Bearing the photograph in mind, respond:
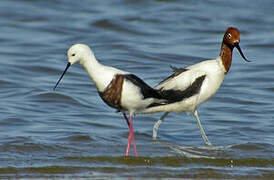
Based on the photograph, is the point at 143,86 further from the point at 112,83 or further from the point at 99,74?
the point at 99,74

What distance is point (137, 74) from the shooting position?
1488 cm

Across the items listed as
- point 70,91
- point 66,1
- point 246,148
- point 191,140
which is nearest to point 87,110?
point 70,91

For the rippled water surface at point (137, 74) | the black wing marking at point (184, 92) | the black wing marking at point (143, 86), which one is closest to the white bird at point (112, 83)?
the black wing marking at point (143, 86)

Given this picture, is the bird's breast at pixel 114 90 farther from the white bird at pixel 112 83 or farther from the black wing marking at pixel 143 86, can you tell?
the black wing marking at pixel 143 86

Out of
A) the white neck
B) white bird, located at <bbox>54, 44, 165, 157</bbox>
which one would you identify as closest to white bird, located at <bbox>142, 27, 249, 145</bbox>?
white bird, located at <bbox>54, 44, 165, 157</bbox>

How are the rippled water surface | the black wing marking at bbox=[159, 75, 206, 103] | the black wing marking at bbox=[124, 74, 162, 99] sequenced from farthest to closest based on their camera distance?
the black wing marking at bbox=[159, 75, 206, 103] → the rippled water surface → the black wing marking at bbox=[124, 74, 162, 99]

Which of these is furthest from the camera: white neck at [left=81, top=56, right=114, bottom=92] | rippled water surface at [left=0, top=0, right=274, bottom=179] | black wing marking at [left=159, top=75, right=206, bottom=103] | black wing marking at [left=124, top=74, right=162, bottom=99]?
black wing marking at [left=159, top=75, right=206, bottom=103]

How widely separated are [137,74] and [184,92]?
4968mm

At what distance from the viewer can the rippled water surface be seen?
9.04 meters

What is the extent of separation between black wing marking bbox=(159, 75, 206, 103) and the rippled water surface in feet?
2.19

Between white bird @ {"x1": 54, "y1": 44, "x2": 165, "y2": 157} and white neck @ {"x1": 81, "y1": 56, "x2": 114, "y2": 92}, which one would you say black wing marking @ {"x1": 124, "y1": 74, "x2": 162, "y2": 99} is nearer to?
white bird @ {"x1": 54, "y1": 44, "x2": 165, "y2": 157}

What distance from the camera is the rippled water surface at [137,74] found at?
9.04m

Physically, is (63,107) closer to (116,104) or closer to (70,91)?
(70,91)

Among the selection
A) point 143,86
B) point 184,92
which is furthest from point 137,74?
point 143,86
